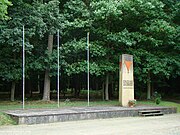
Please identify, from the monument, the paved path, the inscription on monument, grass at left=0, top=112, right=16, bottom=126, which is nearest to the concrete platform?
grass at left=0, top=112, right=16, bottom=126

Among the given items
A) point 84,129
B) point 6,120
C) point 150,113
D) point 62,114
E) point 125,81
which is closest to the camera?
point 84,129

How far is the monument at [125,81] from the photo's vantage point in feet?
57.5

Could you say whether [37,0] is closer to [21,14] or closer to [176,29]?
[21,14]

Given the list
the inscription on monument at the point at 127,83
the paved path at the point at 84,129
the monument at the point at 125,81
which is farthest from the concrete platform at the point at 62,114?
the inscription on monument at the point at 127,83

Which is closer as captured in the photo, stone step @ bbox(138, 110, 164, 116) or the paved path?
the paved path

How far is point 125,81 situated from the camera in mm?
17672

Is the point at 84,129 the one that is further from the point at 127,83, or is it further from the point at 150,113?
the point at 127,83

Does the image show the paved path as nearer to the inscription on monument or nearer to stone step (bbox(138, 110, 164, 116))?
stone step (bbox(138, 110, 164, 116))

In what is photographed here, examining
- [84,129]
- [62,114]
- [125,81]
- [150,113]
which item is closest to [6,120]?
[62,114]

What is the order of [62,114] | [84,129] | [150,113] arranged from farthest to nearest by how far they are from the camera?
1. [150,113]
2. [62,114]
3. [84,129]

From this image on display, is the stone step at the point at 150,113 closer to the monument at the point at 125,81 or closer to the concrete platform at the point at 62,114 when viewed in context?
the concrete platform at the point at 62,114

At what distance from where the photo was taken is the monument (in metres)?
17.5

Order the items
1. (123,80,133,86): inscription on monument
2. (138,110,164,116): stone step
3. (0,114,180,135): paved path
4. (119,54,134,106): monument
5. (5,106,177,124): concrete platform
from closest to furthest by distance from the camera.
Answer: (0,114,180,135): paved path
(5,106,177,124): concrete platform
(138,110,164,116): stone step
(119,54,134,106): monument
(123,80,133,86): inscription on monument

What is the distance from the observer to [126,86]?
58.0 feet
